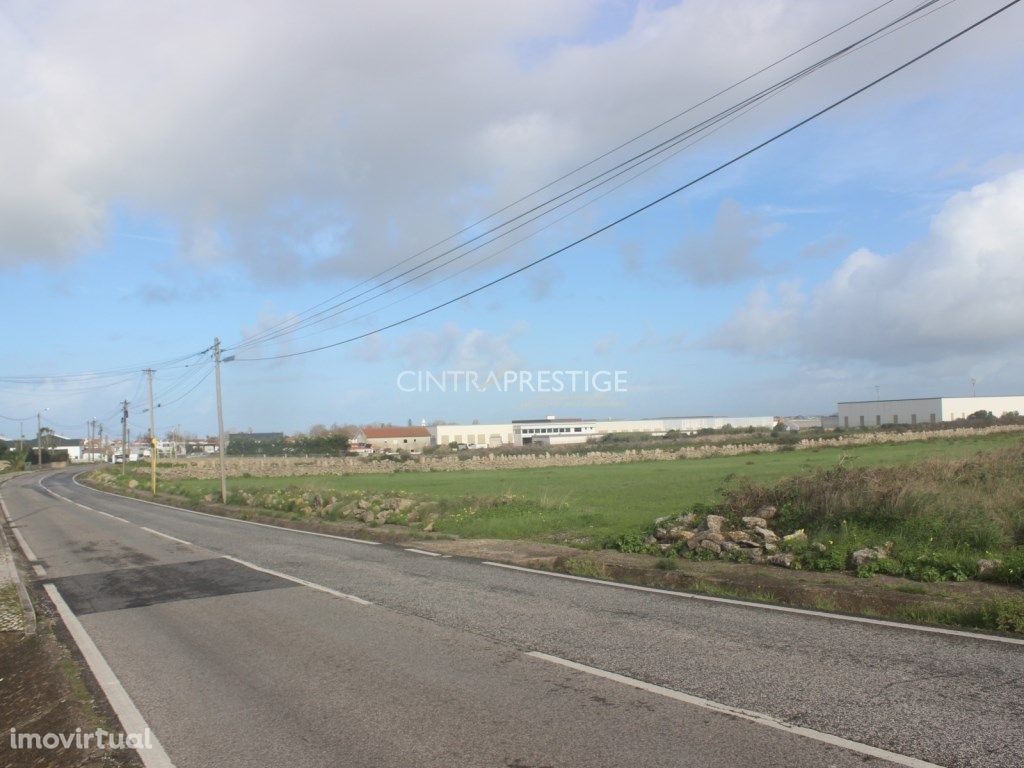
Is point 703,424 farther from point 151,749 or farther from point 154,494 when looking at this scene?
point 151,749

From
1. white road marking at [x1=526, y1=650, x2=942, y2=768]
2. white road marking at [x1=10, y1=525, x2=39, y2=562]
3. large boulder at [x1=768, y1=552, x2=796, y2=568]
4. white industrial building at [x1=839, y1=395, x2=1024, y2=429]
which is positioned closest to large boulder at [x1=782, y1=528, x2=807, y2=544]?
large boulder at [x1=768, y1=552, x2=796, y2=568]

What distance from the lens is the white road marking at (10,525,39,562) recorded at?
1855cm

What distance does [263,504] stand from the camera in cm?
3244

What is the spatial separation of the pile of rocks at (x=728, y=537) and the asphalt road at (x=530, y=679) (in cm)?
303

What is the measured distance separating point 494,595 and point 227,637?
3703 mm

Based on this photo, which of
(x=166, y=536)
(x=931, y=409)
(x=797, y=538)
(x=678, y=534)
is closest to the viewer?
(x=797, y=538)

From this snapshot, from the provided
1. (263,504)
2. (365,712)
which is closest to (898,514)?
(365,712)

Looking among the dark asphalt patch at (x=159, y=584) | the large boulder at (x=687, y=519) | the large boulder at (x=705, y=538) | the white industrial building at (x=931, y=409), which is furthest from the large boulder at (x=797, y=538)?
the white industrial building at (x=931, y=409)

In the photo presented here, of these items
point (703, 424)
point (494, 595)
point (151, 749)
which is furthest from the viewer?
point (703, 424)

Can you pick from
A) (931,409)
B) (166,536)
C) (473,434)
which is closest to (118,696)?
(166,536)

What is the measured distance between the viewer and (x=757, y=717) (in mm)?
5605

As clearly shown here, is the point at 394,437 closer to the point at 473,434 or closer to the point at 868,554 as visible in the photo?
the point at 473,434

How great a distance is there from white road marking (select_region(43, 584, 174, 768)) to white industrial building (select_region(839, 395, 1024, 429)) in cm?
10321

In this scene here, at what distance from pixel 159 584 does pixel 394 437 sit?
13043cm
